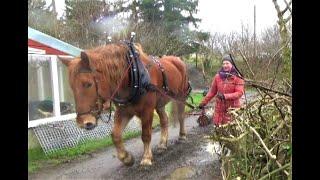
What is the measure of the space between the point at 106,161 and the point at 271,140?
2574mm

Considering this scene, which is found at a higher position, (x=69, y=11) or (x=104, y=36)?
(x=69, y=11)

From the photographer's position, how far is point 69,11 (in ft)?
34.8

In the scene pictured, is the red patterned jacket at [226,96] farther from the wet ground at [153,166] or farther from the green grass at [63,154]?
the green grass at [63,154]

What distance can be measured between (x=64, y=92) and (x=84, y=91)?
2678 millimetres

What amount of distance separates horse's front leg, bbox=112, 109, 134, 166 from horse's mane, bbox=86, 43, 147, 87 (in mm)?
447

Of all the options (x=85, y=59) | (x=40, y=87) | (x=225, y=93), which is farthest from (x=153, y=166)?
(x=40, y=87)

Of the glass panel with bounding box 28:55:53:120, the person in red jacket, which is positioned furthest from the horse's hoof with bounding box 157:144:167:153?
the glass panel with bounding box 28:55:53:120

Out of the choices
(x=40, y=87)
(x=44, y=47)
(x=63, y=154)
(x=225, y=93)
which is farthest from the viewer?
(x=40, y=87)

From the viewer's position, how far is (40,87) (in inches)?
206

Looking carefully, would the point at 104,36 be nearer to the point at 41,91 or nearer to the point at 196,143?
the point at 41,91

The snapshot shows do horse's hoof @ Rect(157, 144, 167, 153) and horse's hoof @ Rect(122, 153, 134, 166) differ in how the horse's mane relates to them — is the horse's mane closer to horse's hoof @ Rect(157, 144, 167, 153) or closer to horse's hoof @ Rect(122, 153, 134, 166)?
horse's hoof @ Rect(122, 153, 134, 166)

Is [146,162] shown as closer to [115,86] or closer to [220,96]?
[115,86]
